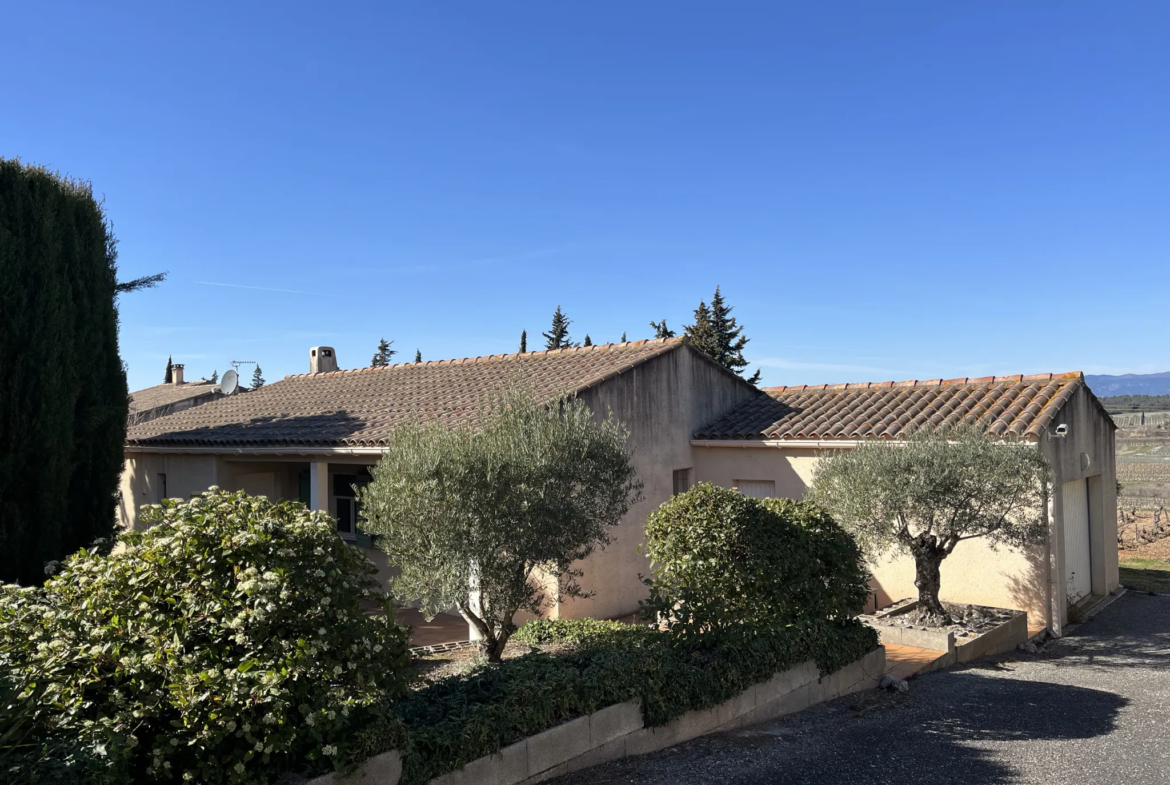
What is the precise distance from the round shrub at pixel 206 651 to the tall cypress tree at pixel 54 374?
746cm

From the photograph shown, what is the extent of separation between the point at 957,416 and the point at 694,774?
30.9 ft

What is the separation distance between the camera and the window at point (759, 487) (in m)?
14.7

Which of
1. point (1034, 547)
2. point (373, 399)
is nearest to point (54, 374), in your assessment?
point (373, 399)

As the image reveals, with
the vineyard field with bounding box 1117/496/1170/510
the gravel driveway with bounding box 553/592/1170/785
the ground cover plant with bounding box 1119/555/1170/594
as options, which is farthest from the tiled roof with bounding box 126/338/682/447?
the vineyard field with bounding box 1117/496/1170/510

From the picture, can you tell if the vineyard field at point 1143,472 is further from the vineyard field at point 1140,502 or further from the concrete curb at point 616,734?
the concrete curb at point 616,734

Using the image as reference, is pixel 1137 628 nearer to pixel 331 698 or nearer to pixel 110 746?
pixel 331 698

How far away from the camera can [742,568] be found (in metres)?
8.28

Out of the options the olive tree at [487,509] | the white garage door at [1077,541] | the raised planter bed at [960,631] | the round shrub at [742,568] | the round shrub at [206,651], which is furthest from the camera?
the white garage door at [1077,541]

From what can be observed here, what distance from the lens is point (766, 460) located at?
48.2 ft

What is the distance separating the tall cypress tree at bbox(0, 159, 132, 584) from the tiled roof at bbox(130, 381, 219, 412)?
49.7 ft

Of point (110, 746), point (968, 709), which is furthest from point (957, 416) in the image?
point (110, 746)

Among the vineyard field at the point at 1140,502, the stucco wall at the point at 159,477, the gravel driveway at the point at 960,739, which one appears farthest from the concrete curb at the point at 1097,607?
the vineyard field at the point at 1140,502

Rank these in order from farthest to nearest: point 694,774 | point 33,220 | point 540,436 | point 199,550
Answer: point 33,220, point 540,436, point 694,774, point 199,550

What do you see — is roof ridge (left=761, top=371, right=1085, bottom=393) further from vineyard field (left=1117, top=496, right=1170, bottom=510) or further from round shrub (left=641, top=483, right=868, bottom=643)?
vineyard field (left=1117, top=496, right=1170, bottom=510)
